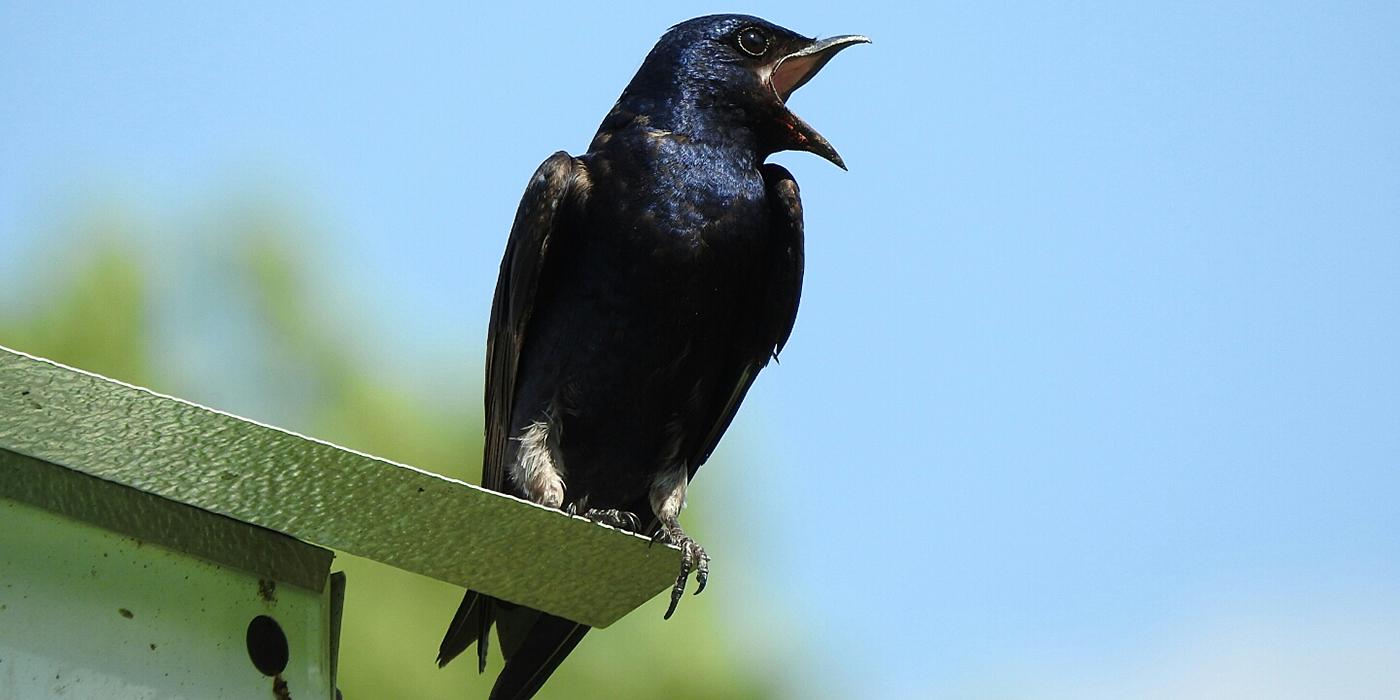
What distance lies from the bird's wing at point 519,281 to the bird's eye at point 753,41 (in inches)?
22.3

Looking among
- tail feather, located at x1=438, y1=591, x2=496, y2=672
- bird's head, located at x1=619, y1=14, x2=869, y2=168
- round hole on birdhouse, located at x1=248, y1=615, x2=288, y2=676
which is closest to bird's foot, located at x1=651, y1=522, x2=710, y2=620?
tail feather, located at x1=438, y1=591, x2=496, y2=672

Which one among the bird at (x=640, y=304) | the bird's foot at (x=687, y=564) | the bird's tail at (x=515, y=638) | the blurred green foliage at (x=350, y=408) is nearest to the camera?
the bird's foot at (x=687, y=564)

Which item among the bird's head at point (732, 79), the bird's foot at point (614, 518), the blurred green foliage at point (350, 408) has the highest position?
the bird's head at point (732, 79)

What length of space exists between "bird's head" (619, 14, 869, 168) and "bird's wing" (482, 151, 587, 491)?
0.30m

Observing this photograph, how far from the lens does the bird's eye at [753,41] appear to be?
13.2ft

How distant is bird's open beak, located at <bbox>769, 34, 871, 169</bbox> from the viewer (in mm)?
3893

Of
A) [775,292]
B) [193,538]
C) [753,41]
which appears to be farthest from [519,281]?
[193,538]

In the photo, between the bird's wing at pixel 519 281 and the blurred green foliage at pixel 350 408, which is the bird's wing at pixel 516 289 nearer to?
the bird's wing at pixel 519 281

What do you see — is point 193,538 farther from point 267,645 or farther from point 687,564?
point 687,564

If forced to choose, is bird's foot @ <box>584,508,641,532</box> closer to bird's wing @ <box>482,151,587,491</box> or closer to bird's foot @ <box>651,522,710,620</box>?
bird's foot @ <box>651,522,710,620</box>

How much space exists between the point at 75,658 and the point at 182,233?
375 inches

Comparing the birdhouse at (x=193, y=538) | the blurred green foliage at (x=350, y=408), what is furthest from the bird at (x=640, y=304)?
the blurred green foliage at (x=350, y=408)

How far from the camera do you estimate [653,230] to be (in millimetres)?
3598

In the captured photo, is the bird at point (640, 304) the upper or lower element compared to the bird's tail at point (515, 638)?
upper
